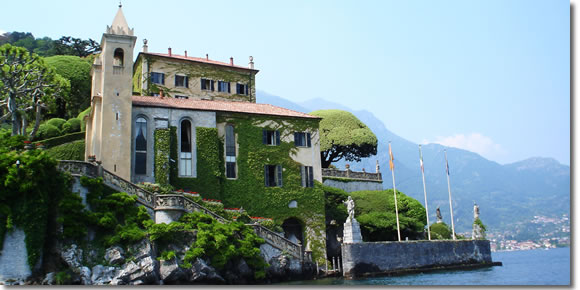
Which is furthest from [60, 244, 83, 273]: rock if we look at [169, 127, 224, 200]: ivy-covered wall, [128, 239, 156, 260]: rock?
[169, 127, 224, 200]: ivy-covered wall

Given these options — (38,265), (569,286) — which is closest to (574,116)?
(569,286)

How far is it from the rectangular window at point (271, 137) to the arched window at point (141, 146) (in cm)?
679

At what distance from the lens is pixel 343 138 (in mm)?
46719

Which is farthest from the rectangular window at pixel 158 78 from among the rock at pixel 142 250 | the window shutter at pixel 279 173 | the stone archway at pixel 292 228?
the rock at pixel 142 250

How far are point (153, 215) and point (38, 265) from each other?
5088 mm

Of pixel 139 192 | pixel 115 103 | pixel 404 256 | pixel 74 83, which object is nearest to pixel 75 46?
pixel 74 83

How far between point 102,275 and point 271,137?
13551 millimetres

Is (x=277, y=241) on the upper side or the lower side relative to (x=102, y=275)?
upper

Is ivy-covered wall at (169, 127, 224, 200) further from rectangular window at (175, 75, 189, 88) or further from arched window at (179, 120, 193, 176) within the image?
rectangular window at (175, 75, 189, 88)

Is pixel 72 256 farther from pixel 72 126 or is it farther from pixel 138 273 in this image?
pixel 72 126

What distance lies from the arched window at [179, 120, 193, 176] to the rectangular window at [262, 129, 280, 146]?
4393 mm

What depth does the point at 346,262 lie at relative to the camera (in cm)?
2653

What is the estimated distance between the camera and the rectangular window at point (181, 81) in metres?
39.6

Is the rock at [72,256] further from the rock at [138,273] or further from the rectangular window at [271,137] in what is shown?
the rectangular window at [271,137]
